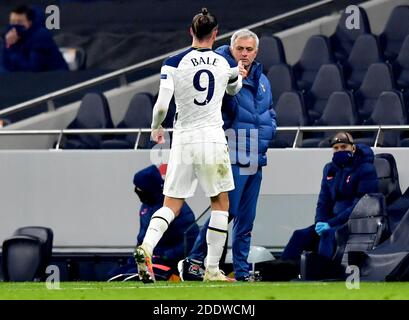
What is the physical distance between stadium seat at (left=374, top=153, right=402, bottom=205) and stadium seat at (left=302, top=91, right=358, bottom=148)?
164 centimetres

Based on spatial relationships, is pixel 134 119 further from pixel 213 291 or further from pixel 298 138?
pixel 213 291

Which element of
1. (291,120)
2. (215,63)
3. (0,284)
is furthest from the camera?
(291,120)

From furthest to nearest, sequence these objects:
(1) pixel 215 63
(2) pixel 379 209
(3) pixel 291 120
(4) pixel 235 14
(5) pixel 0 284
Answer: (4) pixel 235 14, (3) pixel 291 120, (2) pixel 379 209, (5) pixel 0 284, (1) pixel 215 63

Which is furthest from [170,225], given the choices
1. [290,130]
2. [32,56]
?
[32,56]

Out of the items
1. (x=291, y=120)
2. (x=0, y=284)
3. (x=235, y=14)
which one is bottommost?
(x=0, y=284)

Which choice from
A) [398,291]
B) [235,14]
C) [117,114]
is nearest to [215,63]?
[398,291]

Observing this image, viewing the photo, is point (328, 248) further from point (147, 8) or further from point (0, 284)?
point (147, 8)

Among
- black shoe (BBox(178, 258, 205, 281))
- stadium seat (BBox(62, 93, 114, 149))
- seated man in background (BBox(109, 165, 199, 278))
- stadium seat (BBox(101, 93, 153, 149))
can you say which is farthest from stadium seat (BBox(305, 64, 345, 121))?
black shoe (BBox(178, 258, 205, 281))

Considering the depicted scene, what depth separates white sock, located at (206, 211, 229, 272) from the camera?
11.5m

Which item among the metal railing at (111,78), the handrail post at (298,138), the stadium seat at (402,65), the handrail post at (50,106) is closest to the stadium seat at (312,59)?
the stadium seat at (402,65)

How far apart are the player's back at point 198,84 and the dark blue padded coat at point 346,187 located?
2.59 meters

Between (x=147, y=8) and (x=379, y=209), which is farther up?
(x=147, y=8)

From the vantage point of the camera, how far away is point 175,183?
1133 cm
